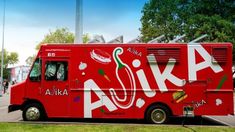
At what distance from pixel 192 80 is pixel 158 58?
1366 mm

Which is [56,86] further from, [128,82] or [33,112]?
[128,82]

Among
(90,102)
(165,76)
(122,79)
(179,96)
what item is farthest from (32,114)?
(179,96)

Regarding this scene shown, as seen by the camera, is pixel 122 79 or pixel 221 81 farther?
pixel 122 79

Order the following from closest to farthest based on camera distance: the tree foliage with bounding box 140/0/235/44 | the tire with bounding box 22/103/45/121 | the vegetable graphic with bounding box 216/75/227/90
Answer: the vegetable graphic with bounding box 216/75/227/90
the tire with bounding box 22/103/45/121
the tree foliage with bounding box 140/0/235/44

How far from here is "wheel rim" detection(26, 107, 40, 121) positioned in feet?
48.0

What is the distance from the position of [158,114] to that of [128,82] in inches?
58.5

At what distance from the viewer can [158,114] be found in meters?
14.4

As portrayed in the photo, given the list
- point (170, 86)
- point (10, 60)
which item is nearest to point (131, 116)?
point (170, 86)

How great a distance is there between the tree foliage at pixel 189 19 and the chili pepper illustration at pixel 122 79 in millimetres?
29354

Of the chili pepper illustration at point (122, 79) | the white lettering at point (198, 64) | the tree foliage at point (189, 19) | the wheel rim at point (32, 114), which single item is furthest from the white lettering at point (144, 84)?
the tree foliage at point (189, 19)

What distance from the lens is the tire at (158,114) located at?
14.3m

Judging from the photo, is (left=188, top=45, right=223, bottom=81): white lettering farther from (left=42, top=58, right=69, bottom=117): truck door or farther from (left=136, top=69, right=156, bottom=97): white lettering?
(left=42, top=58, right=69, bottom=117): truck door

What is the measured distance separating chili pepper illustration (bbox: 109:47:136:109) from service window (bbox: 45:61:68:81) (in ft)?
5.58

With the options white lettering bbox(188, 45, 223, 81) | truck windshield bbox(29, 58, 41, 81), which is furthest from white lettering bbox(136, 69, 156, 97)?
truck windshield bbox(29, 58, 41, 81)
